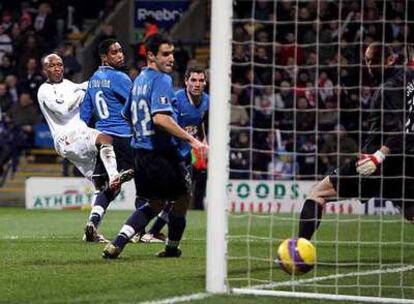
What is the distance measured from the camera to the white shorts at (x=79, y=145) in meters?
12.6

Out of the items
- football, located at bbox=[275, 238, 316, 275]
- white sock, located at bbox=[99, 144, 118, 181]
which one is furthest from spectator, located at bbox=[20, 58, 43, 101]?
football, located at bbox=[275, 238, 316, 275]

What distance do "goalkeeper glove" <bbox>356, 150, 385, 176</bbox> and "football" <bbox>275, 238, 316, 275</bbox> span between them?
4.33ft

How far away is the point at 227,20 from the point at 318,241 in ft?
17.3

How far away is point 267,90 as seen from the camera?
20562 mm

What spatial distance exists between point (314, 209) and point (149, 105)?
1.86 metres

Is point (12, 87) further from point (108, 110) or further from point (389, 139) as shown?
point (389, 139)

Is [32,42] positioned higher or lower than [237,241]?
higher

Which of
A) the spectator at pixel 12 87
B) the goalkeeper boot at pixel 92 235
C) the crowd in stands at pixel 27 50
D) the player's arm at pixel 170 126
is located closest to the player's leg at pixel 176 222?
the player's arm at pixel 170 126

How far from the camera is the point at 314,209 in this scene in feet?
33.1

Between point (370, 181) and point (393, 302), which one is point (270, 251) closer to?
point (370, 181)

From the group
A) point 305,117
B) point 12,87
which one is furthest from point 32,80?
point 305,117

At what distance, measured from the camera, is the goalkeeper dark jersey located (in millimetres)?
9898

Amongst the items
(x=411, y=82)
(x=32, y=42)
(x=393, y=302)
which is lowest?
(x=393, y=302)

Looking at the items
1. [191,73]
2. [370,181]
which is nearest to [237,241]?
[191,73]
